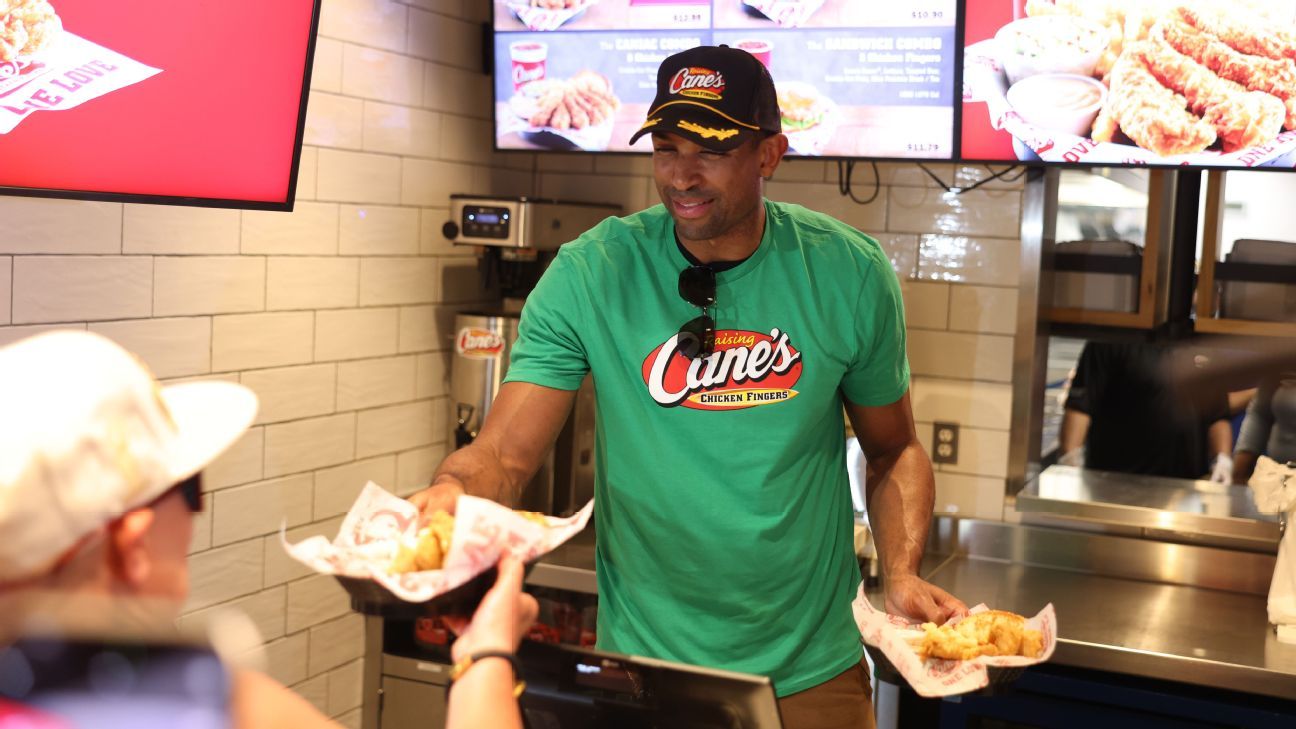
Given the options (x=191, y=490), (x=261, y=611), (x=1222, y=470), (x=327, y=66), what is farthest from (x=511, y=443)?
(x=1222, y=470)

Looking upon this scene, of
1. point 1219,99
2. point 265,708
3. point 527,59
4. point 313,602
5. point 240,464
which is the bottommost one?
point 313,602

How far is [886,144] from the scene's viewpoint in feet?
10.9

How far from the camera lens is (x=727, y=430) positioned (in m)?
2.02

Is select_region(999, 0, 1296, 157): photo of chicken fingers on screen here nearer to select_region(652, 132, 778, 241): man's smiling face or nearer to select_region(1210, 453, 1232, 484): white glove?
select_region(1210, 453, 1232, 484): white glove

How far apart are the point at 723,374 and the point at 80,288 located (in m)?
1.49

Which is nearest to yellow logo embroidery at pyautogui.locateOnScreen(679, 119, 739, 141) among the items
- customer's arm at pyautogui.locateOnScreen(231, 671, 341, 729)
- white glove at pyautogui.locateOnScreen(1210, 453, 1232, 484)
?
customer's arm at pyautogui.locateOnScreen(231, 671, 341, 729)

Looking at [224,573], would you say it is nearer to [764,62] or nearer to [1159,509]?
[764,62]

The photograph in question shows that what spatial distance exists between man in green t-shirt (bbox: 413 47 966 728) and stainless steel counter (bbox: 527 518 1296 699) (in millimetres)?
1039

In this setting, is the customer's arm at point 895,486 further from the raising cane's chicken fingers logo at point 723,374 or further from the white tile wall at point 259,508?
the white tile wall at point 259,508

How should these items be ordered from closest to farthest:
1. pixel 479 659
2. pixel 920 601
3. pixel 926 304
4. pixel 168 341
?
pixel 479 659 → pixel 920 601 → pixel 168 341 → pixel 926 304

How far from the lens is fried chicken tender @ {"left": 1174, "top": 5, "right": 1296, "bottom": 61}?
295cm

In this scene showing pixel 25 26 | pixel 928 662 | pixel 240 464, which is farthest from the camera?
pixel 240 464

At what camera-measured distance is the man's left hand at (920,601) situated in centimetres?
196

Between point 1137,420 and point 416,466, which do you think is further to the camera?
point 1137,420
